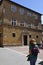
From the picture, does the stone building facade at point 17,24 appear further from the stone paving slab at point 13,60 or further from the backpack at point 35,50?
the backpack at point 35,50

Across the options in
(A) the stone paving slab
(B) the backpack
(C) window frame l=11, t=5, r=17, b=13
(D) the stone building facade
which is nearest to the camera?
(B) the backpack

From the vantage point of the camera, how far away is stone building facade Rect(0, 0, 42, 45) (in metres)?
40.8

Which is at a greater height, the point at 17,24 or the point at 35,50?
the point at 17,24

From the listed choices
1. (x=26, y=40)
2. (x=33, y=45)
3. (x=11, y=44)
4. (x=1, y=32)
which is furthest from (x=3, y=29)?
(x=33, y=45)

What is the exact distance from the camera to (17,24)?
4341cm

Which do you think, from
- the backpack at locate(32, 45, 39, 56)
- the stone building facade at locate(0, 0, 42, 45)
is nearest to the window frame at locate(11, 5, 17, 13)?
the stone building facade at locate(0, 0, 42, 45)

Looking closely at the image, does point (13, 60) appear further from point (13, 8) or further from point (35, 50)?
point (13, 8)

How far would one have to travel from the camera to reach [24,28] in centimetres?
4431

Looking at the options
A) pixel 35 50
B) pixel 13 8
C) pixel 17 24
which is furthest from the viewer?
pixel 17 24

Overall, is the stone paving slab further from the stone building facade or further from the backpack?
the stone building facade

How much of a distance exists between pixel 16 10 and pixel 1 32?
22.5 feet

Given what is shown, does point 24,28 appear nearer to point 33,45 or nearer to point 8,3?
point 8,3

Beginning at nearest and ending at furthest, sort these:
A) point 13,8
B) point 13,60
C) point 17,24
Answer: point 13,60, point 13,8, point 17,24

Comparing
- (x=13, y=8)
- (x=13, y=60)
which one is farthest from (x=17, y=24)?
(x=13, y=60)
